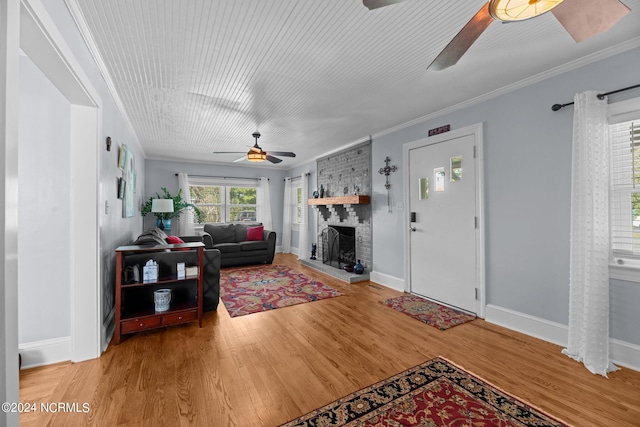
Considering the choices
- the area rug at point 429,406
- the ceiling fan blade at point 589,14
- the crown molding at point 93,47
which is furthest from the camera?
the crown molding at point 93,47

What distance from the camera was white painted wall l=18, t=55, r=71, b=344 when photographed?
2.09 meters

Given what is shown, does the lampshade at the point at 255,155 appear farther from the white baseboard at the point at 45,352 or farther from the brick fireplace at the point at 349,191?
the white baseboard at the point at 45,352

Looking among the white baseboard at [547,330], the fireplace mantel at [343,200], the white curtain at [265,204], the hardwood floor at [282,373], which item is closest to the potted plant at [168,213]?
the white curtain at [265,204]

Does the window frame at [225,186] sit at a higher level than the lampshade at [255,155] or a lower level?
lower

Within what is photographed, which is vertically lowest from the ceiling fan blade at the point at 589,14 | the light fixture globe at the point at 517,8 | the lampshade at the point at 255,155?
the lampshade at the point at 255,155

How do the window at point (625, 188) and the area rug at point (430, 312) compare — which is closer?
the window at point (625, 188)

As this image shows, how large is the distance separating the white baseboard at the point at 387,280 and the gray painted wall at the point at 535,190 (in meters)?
1.28

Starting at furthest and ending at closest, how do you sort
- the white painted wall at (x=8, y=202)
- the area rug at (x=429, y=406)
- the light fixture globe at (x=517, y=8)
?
the area rug at (x=429, y=406) < the light fixture globe at (x=517, y=8) < the white painted wall at (x=8, y=202)

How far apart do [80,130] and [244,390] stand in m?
2.31

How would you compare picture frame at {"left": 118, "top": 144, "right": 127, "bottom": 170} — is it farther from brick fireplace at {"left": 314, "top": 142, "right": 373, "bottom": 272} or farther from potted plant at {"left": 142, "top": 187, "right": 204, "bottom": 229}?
brick fireplace at {"left": 314, "top": 142, "right": 373, "bottom": 272}

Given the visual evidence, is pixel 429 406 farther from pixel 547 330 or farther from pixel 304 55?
pixel 304 55

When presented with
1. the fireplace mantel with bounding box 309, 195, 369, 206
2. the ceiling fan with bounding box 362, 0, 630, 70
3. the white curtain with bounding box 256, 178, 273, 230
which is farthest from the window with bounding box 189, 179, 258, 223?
the ceiling fan with bounding box 362, 0, 630, 70

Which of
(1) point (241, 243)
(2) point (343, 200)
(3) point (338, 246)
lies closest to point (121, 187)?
(1) point (241, 243)

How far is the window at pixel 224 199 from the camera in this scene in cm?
678
